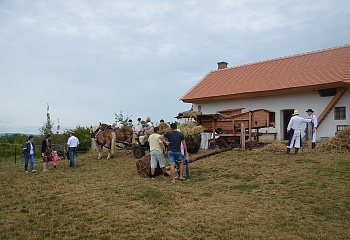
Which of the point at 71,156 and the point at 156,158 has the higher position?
the point at 156,158

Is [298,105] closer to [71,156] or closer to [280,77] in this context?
[280,77]

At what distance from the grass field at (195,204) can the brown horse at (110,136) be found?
16.9 feet

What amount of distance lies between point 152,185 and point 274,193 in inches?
131

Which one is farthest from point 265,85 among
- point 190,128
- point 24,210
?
point 24,210

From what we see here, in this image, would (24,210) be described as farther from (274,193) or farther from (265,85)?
(265,85)

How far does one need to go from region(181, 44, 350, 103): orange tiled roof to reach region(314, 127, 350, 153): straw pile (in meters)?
4.84

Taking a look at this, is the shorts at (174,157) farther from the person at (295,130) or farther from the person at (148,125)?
the person at (148,125)

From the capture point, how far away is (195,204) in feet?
24.8

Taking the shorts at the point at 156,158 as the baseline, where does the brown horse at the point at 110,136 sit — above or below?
above

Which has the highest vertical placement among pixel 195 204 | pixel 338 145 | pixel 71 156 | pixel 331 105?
pixel 331 105

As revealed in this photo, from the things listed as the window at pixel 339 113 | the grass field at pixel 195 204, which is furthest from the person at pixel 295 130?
the window at pixel 339 113

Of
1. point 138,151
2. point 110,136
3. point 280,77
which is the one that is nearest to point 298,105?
point 280,77

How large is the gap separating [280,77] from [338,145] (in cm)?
901

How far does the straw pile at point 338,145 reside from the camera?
43.7 ft
